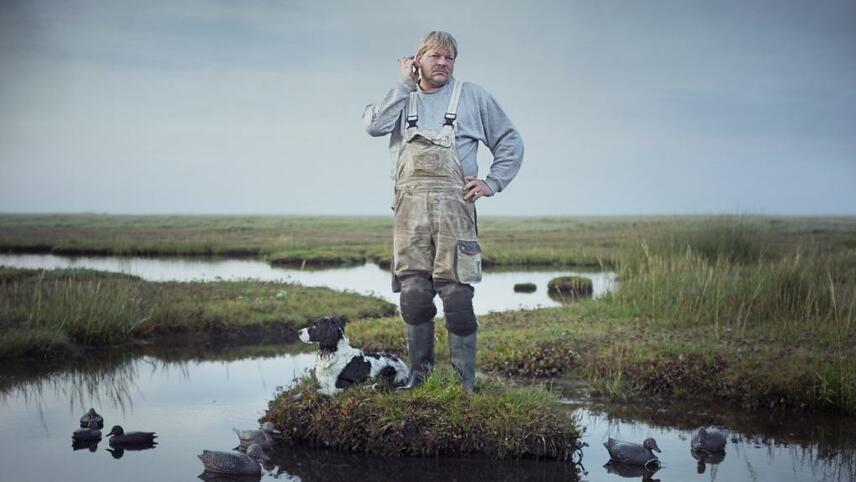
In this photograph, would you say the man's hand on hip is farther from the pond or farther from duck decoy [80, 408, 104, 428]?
duck decoy [80, 408, 104, 428]

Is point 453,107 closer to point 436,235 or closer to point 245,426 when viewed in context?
point 436,235

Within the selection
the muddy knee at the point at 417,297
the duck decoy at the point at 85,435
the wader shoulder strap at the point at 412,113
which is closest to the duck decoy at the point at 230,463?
the duck decoy at the point at 85,435

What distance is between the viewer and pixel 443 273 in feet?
27.6

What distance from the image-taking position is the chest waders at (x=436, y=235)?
27.2 ft

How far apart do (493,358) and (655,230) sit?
38.6 ft

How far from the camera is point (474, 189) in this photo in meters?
8.31

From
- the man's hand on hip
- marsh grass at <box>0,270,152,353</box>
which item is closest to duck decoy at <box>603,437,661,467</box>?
the man's hand on hip

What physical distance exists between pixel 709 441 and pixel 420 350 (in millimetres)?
2982

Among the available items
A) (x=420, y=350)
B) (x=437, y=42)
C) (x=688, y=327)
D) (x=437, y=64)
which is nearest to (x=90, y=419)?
(x=420, y=350)

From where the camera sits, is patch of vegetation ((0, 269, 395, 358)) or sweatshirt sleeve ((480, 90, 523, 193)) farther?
patch of vegetation ((0, 269, 395, 358))

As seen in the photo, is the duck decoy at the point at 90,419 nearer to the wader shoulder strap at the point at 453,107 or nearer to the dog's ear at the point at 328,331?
the dog's ear at the point at 328,331

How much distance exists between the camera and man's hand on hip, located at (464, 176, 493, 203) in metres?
8.32

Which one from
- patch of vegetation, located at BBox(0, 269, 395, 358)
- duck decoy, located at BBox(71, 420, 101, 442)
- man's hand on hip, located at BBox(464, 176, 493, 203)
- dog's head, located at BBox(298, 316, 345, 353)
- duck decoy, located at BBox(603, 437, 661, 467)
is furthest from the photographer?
patch of vegetation, located at BBox(0, 269, 395, 358)

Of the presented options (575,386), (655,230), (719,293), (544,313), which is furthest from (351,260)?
(575,386)
